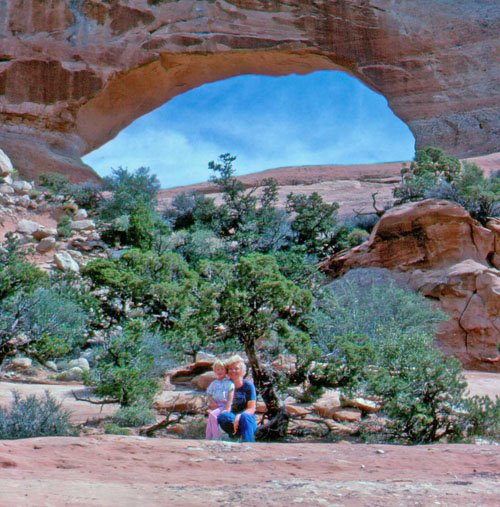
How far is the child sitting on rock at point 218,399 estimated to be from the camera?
5.45 meters

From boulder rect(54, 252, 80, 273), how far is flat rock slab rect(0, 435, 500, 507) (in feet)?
28.2

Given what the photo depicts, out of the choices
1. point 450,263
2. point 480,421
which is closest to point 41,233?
point 450,263

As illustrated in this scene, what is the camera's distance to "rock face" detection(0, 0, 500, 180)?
75.7ft

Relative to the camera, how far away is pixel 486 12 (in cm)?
2458

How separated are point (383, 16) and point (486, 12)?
3.50 meters

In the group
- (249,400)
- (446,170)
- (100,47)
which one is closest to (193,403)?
(249,400)

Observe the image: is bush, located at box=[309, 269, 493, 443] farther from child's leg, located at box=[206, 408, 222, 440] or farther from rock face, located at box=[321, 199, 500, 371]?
rock face, located at box=[321, 199, 500, 371]

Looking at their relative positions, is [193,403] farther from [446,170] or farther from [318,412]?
[446,170]

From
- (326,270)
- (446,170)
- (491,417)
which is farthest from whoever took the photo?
(446,170)

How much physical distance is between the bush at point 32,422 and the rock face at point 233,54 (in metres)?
17.7

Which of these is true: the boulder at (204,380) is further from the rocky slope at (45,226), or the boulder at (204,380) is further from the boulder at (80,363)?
the rocky slope at (45,226)

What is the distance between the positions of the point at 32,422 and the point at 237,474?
8.21ft

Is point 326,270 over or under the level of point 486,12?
under

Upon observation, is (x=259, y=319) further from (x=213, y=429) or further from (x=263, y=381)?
(x=213, y=429)
